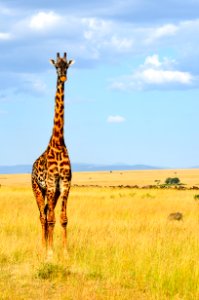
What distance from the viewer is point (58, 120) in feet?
37.2

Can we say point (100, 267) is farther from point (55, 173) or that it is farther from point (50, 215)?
point (55, 173)

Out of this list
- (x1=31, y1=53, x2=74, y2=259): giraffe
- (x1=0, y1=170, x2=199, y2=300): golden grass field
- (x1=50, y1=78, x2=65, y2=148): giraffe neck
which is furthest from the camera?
(x1=50, y1=78, x2=65, y2=148): giraffe neck

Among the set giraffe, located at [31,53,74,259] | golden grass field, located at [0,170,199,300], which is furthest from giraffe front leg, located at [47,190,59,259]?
golden grass field, located at [0,170,199,300]

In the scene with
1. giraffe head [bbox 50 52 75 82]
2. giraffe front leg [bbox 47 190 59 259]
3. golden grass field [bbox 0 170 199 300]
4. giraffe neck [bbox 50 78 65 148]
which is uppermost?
giraffe head [bbox 50 52 75 82]

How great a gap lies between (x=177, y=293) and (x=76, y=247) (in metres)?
3.97

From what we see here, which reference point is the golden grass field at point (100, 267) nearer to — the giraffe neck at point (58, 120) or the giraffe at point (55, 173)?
the giraffe at point (55, 173)

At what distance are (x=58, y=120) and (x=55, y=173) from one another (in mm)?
1276

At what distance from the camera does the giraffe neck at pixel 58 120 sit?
1104cm

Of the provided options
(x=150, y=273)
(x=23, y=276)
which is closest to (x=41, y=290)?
(x=23, y=276)

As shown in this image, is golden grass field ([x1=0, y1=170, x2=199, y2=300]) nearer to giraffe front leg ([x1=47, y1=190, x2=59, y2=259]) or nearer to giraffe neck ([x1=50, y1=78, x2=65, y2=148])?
giraffe front leg ([x1=47, y1=190, x2=59, y2=259])

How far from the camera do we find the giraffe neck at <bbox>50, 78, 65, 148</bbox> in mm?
11039

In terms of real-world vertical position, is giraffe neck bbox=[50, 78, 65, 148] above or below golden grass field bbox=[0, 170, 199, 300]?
above

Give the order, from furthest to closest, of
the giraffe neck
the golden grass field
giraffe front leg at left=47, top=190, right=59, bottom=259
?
the giraffe neck
giraffe front leg at left=47, top=190, right=59, bottom=259
the golden grass field

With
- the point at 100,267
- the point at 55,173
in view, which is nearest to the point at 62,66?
the point at 55,173
